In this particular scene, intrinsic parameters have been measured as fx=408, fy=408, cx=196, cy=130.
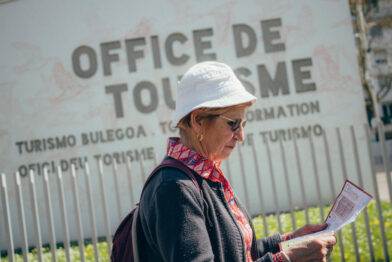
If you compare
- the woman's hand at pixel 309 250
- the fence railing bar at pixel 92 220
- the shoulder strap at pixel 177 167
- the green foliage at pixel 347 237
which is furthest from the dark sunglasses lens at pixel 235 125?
the green foliage at pixel 347 237

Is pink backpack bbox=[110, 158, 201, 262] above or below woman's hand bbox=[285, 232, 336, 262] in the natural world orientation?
above

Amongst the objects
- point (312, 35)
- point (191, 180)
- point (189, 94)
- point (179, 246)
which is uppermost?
point (312, 35)

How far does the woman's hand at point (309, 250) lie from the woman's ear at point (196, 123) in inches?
22.3

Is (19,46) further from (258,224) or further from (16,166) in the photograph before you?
(258,224)

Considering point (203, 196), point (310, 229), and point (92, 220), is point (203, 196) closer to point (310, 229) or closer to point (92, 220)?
point (310, 229)

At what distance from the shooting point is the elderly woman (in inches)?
53.7

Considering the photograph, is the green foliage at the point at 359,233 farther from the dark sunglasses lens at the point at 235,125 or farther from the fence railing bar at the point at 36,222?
the dark sunglasses lens at the point at 235,125

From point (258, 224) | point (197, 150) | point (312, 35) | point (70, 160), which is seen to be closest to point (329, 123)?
point (312, 35)

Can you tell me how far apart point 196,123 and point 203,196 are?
298 millimetres

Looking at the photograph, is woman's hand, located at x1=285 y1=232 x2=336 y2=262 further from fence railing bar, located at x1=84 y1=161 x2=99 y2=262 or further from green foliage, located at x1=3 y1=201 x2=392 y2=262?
green foliage, located at x1=3 y1=201 x2=392 y2=262

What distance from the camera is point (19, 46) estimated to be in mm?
7730

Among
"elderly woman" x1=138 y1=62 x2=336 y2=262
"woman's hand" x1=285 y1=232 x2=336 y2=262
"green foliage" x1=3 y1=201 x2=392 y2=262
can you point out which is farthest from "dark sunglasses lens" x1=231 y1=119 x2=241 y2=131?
"green foliage" x1=3 y1=201 x2=392 y2=262

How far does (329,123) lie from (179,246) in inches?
272

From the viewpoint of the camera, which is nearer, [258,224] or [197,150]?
[197,150]
